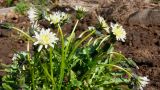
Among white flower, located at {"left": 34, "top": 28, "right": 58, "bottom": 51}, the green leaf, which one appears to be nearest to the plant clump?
the green leaf

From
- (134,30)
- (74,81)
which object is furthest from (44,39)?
(134,30)

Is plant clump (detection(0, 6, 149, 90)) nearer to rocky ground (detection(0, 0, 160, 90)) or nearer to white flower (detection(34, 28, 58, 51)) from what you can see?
white flower (detection(34, 28, 58, 51))

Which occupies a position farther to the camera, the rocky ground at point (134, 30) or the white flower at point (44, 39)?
the rocky ground at point (134, 30)

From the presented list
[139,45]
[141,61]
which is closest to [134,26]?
[139,45]

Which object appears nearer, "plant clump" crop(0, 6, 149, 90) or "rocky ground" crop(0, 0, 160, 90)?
"plant clump" crop(0, 6, 149, 90)

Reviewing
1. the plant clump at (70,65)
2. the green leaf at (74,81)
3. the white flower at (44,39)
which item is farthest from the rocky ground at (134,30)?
the white flower at (44,39)

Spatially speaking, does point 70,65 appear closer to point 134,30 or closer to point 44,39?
point 44,39

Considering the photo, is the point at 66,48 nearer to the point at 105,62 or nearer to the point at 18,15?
the point at 105,62

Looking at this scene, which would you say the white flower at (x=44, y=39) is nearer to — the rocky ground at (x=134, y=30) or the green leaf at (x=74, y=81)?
the green leaf at (x=74, y=81)
